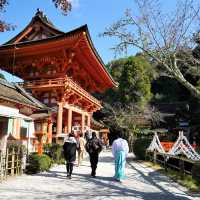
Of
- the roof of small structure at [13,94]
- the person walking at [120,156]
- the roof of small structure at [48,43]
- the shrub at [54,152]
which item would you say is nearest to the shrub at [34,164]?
the roof of small structure at [13,94]

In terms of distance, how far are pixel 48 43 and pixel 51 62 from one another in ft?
7.50

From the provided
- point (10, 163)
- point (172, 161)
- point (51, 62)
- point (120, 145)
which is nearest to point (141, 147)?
point (172, 161)

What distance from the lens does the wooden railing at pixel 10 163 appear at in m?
9.81

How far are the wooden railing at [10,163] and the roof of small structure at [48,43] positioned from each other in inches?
466

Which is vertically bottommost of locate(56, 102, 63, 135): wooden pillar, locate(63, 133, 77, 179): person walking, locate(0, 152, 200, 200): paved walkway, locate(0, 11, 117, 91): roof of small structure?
locate(0, 152, 200, 200): paved walkway

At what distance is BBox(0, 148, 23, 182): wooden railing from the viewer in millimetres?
9809

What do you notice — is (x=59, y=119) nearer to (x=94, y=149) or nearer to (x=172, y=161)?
(x=172, y=161)

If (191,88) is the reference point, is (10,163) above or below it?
below

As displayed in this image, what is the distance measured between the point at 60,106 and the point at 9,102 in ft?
36.2

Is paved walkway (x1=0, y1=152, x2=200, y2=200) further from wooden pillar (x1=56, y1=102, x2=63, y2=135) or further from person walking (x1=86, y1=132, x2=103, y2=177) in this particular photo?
wooden pillar (x1=56, y1=102, x2=63, y2=135)

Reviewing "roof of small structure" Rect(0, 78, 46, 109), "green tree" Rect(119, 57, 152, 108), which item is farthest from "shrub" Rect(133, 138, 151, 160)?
"green tree" Rect(119, 57, 152, 108)

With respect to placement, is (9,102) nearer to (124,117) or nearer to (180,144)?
(180,144)

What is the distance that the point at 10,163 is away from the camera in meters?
10.4

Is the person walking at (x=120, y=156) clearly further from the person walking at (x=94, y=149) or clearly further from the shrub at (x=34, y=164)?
the shrub at (x=34, y=164)
